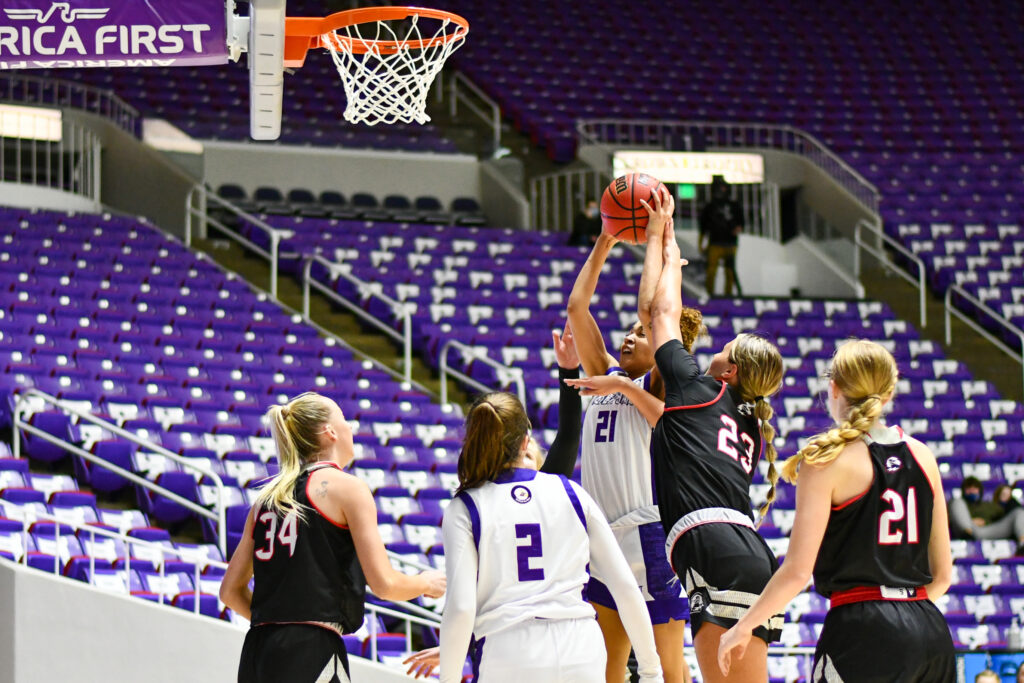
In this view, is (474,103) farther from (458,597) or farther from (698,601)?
(458,597)

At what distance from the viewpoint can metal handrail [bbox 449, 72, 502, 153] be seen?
68.4 feet

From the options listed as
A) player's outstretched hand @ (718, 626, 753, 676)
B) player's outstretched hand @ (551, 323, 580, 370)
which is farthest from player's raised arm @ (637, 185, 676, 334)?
player's outstretched hand @ (718, 626, 753, 676)

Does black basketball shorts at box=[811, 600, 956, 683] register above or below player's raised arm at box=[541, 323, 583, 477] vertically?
below

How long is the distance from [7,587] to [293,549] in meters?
4.24

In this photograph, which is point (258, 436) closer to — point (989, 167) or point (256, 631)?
point (256, 631)

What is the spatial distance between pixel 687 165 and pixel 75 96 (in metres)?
8.07

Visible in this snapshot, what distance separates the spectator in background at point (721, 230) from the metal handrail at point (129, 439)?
29.2 feet

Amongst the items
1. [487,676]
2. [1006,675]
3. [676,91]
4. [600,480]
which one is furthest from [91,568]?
[676,91]

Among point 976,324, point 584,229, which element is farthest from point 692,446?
point 976,324

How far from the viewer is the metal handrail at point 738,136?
19984 millimetres

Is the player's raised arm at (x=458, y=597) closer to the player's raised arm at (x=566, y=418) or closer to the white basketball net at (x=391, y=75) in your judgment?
the player's raised arm at (x=566, y=418)

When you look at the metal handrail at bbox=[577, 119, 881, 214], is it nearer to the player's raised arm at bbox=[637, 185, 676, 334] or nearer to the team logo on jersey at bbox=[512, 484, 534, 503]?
the player's raised arm at bbox=[637, 185, 676, 334]

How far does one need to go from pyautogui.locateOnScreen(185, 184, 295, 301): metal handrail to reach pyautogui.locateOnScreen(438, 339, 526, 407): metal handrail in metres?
2.23

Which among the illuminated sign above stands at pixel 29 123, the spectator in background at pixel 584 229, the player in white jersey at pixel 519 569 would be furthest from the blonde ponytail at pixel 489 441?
the illuminated sign above stands at pixel 29 123
